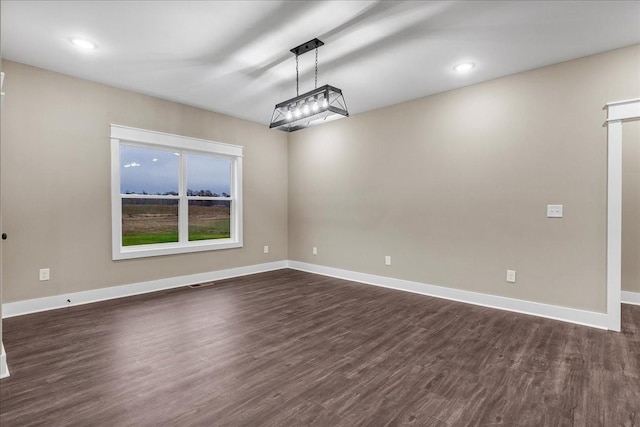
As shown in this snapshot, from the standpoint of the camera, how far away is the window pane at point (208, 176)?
500 cm

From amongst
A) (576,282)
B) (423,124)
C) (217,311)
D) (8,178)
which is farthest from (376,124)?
(8,178)

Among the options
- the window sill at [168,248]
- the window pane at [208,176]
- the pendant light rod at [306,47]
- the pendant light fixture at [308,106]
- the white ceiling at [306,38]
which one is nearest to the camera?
the white ceiling at [306,38]

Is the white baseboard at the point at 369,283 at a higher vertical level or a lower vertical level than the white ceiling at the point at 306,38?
lower

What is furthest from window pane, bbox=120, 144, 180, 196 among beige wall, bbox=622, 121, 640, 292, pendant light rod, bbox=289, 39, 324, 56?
beige wall, bbox=622, 121, 640, 292

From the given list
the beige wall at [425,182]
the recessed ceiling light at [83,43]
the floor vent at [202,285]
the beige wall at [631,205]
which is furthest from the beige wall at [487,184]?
the recessed ceiling light at [83,43]

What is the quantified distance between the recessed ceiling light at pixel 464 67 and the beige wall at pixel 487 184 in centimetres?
50

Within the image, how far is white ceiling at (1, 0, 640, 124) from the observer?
2.45 meters

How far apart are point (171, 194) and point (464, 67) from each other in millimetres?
4322

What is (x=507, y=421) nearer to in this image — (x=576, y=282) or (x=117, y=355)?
(x=576, y=282)

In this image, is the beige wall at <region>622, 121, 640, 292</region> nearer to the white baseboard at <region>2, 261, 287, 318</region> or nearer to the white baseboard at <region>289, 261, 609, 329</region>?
the white baseboard at <region>289, 261, 609, 329</region>

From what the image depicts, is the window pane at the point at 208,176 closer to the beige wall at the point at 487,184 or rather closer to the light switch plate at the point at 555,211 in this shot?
the beige wall at the point at 487,184

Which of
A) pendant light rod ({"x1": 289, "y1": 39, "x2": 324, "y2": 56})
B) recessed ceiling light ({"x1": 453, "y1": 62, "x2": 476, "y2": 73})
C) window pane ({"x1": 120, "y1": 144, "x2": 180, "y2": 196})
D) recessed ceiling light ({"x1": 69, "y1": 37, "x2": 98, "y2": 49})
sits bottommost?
window pane ({"x1": 120, "y1": 144, "x2": 180, "y2": 196})

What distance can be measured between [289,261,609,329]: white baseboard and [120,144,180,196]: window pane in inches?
115

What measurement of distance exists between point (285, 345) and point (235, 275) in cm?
290
